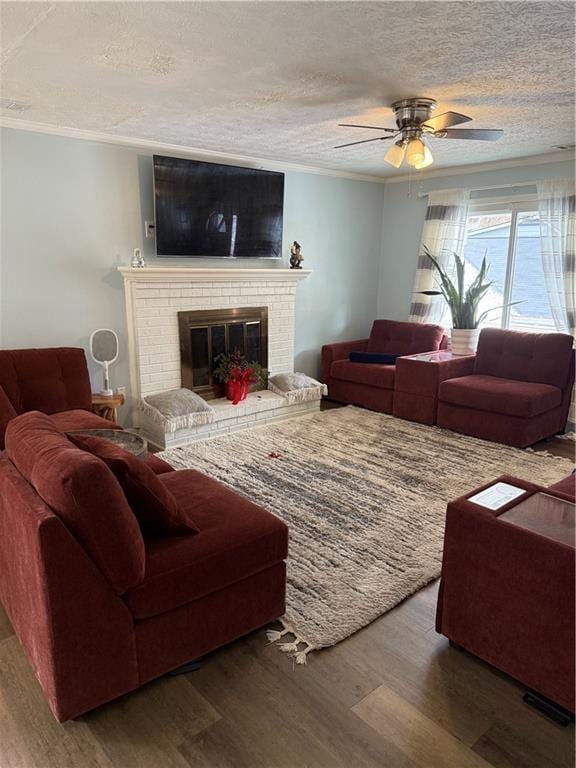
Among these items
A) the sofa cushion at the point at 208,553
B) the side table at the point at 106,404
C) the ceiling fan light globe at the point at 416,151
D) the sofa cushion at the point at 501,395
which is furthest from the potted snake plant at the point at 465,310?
the sofa cushion at the point at 208,553

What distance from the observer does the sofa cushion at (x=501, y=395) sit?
13.4 ft

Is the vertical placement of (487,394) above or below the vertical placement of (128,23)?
below

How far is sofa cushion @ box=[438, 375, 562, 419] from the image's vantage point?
161 inches

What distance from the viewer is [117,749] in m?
1.56

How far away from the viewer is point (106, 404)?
153 inches

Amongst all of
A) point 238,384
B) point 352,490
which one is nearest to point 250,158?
point 238,384

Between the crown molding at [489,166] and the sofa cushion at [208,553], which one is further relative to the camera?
the crown molding at [489,166]

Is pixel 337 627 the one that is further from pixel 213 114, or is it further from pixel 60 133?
pixel 60 133

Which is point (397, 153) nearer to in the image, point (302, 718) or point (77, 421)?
point (77, 421)

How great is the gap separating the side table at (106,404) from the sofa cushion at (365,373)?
2287mm

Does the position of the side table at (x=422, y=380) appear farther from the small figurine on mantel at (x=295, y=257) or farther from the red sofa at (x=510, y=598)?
the red sofa at (x=510, y=598)

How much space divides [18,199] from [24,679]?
3.09 metres

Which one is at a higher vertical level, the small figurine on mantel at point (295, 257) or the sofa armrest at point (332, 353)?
the small figurine on mantel at point (295, 257)

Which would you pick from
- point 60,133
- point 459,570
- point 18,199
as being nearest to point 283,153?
point 60,133
